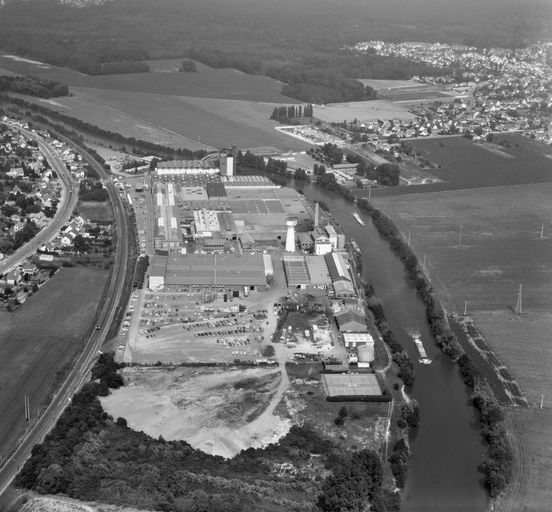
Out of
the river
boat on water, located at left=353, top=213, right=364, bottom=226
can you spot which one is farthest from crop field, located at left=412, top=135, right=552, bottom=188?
the river

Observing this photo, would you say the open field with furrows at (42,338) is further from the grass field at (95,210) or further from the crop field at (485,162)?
the crop field at (485,162)

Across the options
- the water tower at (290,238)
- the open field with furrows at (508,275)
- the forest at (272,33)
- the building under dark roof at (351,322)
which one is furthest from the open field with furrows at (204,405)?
the forest at (272,33)

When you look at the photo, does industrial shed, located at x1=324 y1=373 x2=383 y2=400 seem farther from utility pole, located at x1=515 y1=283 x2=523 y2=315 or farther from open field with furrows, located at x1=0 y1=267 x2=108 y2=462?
open field with furrows, located at x1=0 y1=267 x2=108 y2=462

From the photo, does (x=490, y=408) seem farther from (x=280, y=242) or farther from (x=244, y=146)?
(x=244, y=146)

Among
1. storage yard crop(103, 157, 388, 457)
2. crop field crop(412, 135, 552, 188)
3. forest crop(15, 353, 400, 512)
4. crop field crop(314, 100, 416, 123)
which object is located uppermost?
forest crop(15, 353, 400, 512)

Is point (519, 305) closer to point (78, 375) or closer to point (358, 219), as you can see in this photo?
point (358, 219)

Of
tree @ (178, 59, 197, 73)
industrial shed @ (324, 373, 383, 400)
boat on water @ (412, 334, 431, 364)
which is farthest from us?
tree @ (178, 59, 197, 73)
